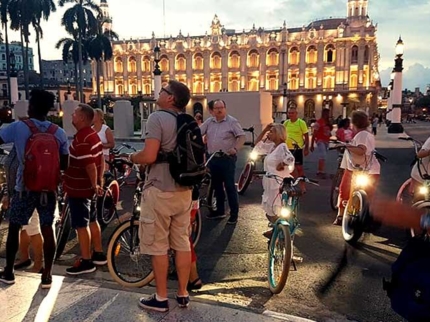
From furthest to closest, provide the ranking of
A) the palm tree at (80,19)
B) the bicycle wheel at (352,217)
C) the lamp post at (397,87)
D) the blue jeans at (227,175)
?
the palm tree at (80,19) < the lamp post at (397,87) < the blue jeans at (227,175) < the bicycle wheel at (352,217)

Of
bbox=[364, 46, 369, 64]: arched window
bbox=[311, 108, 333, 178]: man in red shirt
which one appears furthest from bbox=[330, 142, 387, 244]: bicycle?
bbox=[364, 46, 369, 64]: arched window

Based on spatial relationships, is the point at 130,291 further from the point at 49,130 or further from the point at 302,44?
the point at 302,44

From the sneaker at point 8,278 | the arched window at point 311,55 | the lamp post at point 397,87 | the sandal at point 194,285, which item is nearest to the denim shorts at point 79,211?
the sneaker at point 8,278

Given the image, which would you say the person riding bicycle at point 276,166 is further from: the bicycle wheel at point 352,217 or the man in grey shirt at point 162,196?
the man in grey shirt at point 162,196

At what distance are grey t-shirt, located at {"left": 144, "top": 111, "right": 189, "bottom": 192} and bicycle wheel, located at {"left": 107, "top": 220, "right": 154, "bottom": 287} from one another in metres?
1.09

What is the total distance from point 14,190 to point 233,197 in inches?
137

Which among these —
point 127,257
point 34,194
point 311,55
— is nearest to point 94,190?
point 34,194

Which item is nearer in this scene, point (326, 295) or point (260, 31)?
point (326, 295)

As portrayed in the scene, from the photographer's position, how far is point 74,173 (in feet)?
14.7

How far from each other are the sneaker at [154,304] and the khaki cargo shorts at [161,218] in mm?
447

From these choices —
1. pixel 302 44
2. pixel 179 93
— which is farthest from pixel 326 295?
pixel 302 44

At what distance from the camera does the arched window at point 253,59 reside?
8969cm

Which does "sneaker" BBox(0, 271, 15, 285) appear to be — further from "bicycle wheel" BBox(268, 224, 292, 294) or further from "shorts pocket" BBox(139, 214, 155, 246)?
"bicycle wheel" BBox(268, 224, 292, 294)

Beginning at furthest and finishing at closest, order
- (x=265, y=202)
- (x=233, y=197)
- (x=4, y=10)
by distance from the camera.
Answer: (x=4, y=10) < (x=233, y=197) < (x=265, y=202)
